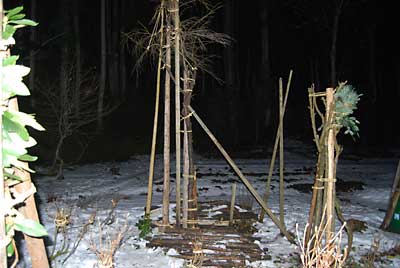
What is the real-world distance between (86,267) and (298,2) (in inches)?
808

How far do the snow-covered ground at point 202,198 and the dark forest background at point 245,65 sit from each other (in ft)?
11.3

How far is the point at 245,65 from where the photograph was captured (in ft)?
114

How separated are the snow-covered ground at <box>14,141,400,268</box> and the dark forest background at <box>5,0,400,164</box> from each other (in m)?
3.45

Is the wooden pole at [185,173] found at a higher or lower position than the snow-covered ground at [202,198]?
higher

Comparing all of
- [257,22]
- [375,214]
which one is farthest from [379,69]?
[375,214]

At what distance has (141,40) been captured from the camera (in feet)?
20.1

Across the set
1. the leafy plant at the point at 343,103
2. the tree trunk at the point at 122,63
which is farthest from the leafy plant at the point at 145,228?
the tree trunk at the point at 122,63

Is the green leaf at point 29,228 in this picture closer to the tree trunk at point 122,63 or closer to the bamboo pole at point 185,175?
the bamboo pole at point 185,175

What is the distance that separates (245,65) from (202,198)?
26.9 m

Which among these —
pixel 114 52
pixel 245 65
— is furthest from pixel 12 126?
pixel 245 65

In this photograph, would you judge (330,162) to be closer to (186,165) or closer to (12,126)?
(186,165)

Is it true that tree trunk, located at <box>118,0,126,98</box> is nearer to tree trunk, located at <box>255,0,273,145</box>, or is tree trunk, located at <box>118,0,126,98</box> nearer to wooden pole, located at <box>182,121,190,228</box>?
tree trunk, located at <box>255,0,273,145</box>

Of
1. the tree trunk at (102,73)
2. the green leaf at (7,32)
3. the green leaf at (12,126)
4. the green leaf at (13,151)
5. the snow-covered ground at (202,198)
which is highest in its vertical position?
the tree trunk at (102,73)

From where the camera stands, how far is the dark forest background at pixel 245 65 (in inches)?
778
